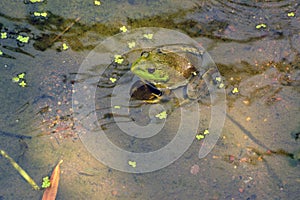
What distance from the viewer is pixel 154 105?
4.13 metres

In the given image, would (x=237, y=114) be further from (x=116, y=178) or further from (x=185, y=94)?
(x=116, y=178)

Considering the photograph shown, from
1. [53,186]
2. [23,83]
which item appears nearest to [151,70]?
[23,83]

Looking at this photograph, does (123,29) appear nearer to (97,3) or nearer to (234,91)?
(97,3)

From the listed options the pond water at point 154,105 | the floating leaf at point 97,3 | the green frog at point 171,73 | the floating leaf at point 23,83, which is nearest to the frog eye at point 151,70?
the green frog at point 171,73

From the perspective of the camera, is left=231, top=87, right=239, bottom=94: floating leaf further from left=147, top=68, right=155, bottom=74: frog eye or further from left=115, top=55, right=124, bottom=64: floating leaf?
left=115, top=55, right=124, bottom=64: floating leaf

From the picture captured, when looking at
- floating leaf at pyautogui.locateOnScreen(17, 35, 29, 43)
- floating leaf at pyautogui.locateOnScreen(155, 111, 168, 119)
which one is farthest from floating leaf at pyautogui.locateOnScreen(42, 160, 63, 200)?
floating leaf at pyautogui.locateOnScreen(17, 35, 29, 43)

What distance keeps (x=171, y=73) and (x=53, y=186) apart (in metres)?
1.72

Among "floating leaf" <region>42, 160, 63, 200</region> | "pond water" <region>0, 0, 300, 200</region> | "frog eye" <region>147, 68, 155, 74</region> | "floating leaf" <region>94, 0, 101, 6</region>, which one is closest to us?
"floating leaf" <region>42, 160, 63, 200</region>

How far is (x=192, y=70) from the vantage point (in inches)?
166

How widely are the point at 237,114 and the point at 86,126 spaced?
65.5 inches

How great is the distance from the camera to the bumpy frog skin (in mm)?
3990

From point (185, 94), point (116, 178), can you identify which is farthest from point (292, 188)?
point (116, 178)

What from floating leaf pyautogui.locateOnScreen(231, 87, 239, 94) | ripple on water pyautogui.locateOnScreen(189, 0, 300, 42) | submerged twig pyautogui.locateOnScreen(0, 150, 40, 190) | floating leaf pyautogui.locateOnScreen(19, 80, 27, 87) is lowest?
submerged twig pyautogui.locateOnScreen(0, 150, 40, 190)

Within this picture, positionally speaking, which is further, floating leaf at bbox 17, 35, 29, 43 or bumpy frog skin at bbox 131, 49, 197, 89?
floating leaf at bbox 17, 35, 29, 43
